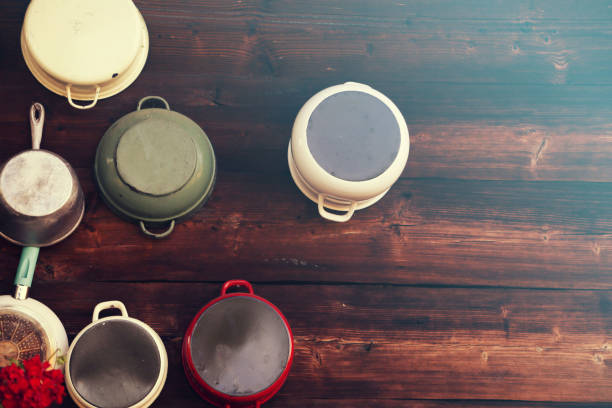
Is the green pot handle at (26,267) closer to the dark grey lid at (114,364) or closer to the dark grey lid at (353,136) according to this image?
the dark grey lid at (114,364)

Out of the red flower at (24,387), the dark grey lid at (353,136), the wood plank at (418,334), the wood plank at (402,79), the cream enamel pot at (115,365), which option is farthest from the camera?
the wood plank at (402,79)

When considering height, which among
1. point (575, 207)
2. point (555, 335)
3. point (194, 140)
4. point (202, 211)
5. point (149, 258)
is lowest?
point (149, 258)

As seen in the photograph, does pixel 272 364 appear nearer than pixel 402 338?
Yes

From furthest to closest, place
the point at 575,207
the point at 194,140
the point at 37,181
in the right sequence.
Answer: the point at 575,207 → the point at 194,140 → the point at 37,181

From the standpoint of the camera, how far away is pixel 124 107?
64.7 inches

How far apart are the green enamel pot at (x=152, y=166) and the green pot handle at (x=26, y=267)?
10.5 inches

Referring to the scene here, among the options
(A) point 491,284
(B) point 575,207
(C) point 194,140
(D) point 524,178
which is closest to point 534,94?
(D) point 524,178

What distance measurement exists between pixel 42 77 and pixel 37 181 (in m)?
0.43

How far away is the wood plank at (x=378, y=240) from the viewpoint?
1.58 meters

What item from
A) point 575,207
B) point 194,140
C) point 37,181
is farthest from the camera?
point 575,207

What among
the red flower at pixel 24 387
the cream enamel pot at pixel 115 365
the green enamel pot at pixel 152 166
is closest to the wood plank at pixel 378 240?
the green enamel pot at pixel 152 166

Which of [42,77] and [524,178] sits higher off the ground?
[524,178]

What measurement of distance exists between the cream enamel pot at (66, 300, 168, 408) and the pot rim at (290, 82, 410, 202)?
669mm

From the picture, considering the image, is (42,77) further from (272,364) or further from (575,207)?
(575,207)
